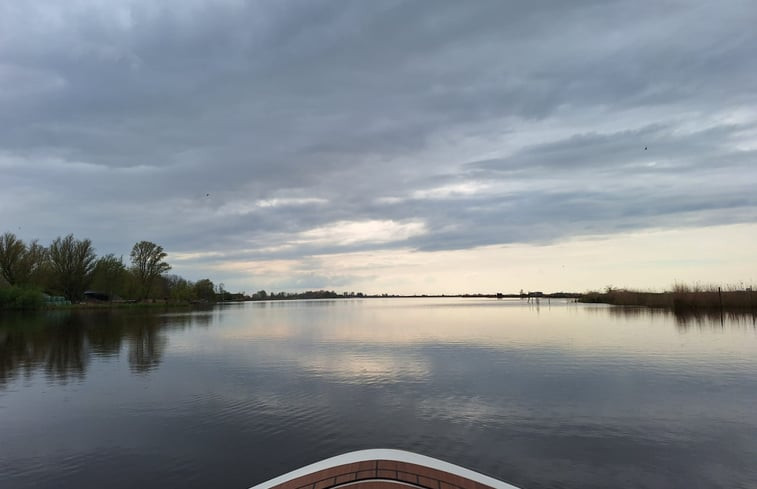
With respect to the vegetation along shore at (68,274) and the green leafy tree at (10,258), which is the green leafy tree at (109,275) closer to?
the vegetation along shore at (68,274)

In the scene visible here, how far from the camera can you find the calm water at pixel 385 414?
7.43 m

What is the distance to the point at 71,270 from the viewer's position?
79.1 metres

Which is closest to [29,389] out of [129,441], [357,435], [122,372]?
[122,372]

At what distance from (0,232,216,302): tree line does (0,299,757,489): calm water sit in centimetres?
6530

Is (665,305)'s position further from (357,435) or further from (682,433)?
(357,435)

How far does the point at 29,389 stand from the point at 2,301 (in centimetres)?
6524

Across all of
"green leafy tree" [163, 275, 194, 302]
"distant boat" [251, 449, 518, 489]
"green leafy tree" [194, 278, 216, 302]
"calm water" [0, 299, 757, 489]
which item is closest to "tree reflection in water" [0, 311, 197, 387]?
"calm water" [0, 299, 757, 489]

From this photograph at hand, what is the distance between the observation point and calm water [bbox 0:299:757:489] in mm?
7430

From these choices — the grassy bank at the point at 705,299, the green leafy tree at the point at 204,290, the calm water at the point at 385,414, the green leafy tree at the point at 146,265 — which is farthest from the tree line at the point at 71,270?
the grassy bank at the point at 705,299

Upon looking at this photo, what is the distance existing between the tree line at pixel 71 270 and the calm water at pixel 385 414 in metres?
65.3

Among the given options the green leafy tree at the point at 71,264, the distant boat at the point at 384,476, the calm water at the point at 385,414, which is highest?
the green leafy tree at the point at 71,264

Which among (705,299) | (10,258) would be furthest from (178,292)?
(705,299)

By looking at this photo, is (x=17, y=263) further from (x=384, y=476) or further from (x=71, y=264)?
(x=384, y=476)

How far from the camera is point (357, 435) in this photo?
29.5 feet
